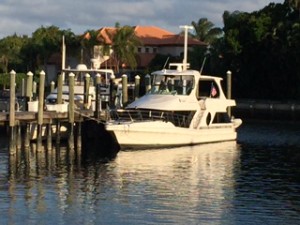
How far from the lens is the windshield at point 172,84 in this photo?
47.0 metres

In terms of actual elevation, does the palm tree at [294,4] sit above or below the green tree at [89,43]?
above

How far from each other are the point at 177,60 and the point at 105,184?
70.0 metres

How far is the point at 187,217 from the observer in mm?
27625

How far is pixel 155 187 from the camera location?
33188 mm

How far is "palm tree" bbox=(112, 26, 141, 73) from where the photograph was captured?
347ft

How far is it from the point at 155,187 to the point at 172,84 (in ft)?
48.4

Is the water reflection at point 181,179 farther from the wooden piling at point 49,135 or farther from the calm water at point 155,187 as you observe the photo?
the wooden piling at point 49,135

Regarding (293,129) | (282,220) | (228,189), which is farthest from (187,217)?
(293,129)

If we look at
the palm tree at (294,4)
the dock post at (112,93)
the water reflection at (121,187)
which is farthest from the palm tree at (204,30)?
the water reflection at (121,187)

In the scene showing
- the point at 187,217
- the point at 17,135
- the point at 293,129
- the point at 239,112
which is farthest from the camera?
the point at 239,112

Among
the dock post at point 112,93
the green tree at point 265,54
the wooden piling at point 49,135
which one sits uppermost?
the green tree at point 265,54

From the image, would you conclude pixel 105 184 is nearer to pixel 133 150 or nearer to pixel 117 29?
pixel 133 150

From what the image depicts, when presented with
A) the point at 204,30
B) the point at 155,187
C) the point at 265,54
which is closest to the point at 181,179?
the point at 155,187

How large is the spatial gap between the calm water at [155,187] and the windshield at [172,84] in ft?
10.7
